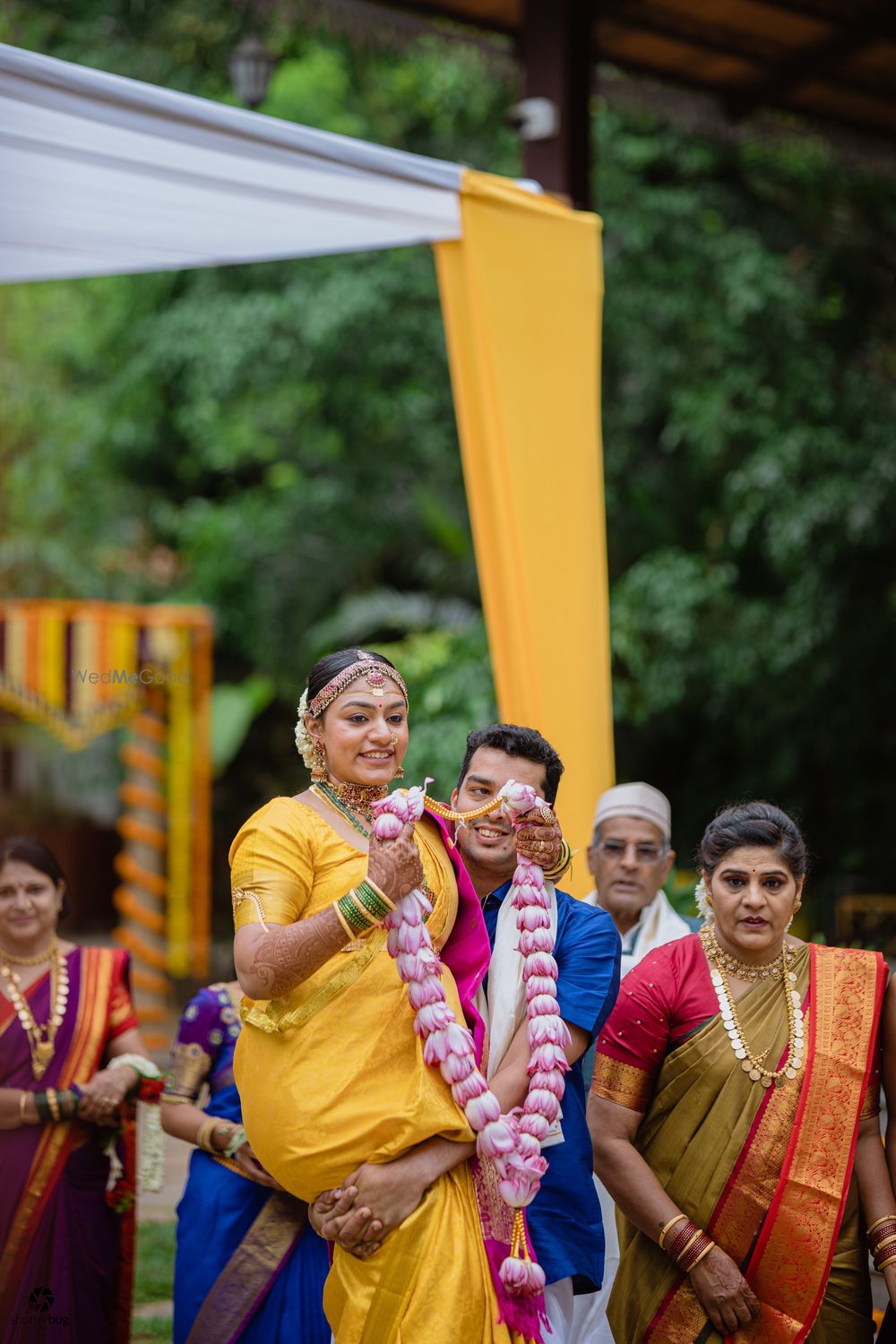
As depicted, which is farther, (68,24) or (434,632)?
(68,24)

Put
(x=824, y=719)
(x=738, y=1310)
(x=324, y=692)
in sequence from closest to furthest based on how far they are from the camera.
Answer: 1. (x=324, y=692)
2. (x=738, y=1310)
3. (x=824, y=719)

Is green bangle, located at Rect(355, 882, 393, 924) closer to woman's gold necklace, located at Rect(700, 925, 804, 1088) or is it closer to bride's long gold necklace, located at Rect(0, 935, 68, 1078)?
woman's gold necklace, located at Rect(700, 925, 804, 1088)

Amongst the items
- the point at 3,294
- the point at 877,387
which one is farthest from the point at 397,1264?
the point at 3,294

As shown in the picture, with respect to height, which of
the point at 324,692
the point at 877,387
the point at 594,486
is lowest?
the point at 324,692

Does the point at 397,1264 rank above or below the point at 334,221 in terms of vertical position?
below

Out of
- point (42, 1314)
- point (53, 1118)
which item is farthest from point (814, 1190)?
point (42, 1314)

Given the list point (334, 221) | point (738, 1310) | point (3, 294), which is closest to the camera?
point (738, 1310)

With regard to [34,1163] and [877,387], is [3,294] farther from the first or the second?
[34,1163]

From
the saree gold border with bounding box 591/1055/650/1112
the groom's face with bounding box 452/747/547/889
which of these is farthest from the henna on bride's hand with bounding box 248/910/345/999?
the saree gold border with bounding box 591/1055/650/1112

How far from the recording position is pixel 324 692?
2.83m

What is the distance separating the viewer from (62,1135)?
382 centimetres

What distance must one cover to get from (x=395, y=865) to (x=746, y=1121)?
3.48 ft

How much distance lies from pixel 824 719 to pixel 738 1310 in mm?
6928

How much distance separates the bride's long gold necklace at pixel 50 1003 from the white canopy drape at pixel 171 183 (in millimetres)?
1973
